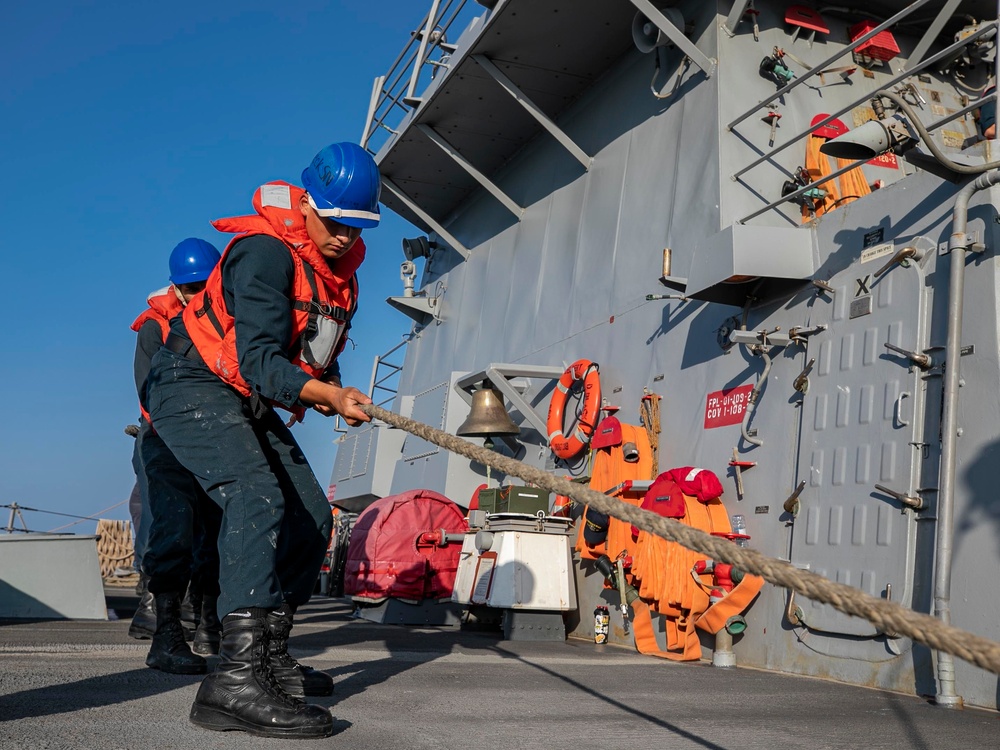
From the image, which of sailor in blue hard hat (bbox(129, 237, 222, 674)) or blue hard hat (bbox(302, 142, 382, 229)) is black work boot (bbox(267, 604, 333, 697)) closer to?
sailor in blue hard hat (bbox(129, 237, 222, 674))

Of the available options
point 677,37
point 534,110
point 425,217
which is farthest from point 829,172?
point 425,217

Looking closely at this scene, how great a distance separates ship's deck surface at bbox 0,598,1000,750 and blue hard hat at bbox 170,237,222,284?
6.37 feet

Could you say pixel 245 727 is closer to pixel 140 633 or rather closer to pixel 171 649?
pixel 171 649

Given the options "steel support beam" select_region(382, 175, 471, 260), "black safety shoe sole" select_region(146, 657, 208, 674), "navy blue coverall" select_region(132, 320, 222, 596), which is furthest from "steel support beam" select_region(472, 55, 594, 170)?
"black safety shoe sole" select_region(146, 657, 208, 674)

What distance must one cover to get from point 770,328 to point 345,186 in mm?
3757

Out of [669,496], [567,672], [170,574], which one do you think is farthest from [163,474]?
[669,496]

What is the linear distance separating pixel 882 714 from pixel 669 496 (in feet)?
8.17

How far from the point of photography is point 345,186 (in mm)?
3131

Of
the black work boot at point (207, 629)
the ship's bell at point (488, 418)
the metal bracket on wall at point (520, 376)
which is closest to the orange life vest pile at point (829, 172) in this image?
the metal bracket on wall at point (520, 376)

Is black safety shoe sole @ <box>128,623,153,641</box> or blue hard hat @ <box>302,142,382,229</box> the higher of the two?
blue hard hat @ <box>302,142,382,229</box>

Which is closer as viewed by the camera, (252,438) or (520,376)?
(252,438)

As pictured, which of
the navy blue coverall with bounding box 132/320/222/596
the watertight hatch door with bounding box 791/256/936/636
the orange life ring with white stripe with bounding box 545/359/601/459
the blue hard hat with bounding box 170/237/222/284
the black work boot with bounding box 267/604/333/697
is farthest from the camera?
the orange life ring with white stripe with bounding box 545/359/601/459

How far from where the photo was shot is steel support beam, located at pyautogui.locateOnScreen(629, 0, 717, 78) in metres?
7.14

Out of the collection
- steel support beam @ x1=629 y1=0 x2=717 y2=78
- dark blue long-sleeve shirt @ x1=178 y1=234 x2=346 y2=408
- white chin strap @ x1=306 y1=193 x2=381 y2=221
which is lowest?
dark blue long-sleeve shirt @ x1=178 y1=234 x2=346 y2=408
